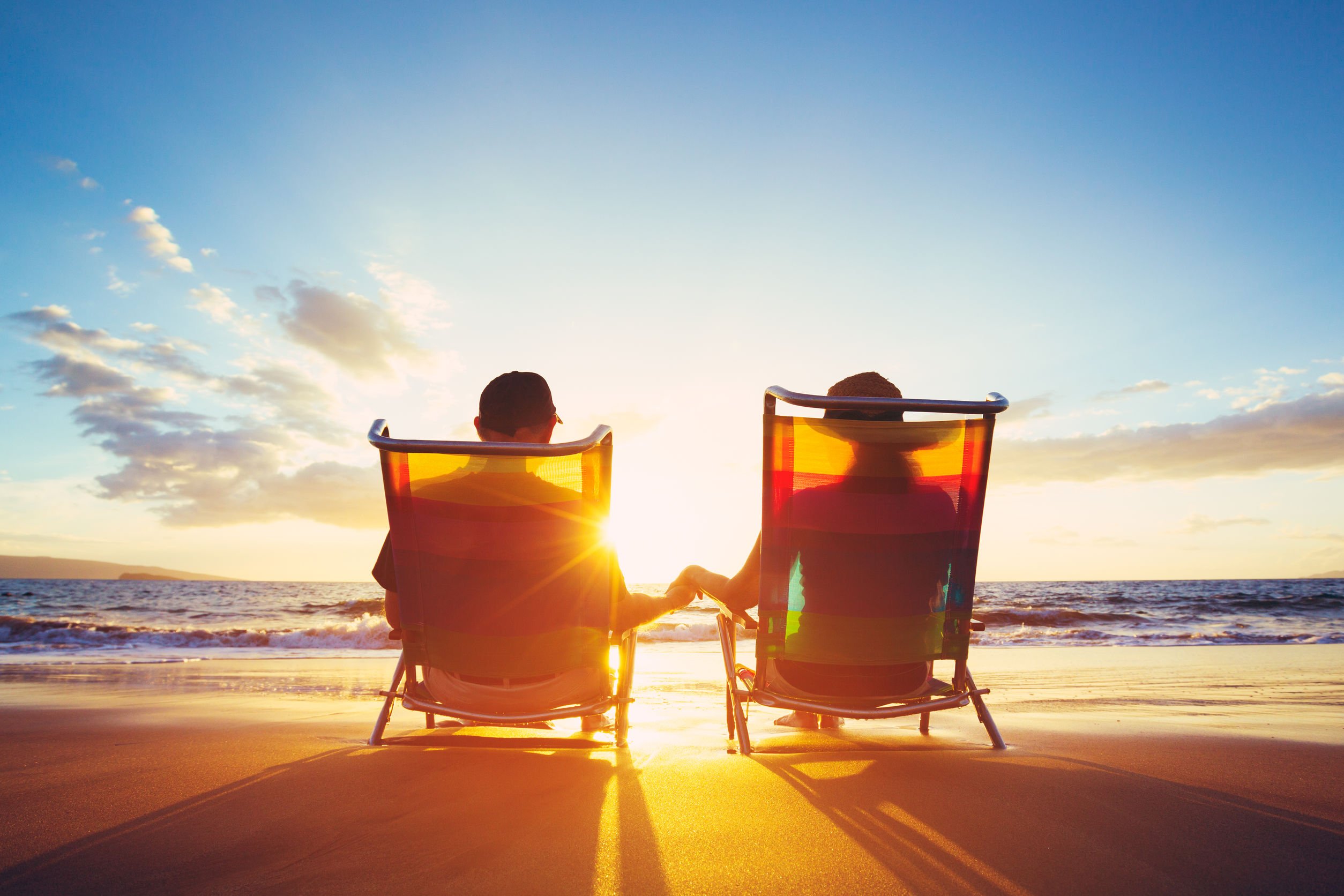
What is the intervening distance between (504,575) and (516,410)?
0.75 m

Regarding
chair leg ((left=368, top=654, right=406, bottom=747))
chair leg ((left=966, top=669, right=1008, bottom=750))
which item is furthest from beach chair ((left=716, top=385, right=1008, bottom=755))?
chair leg ((left=368, top=654, right=406, bottom=747))

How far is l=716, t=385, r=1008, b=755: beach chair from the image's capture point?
2.96 metres

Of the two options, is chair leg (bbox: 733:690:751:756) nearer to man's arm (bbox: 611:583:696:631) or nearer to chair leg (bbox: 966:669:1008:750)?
man's arm (bbox: 611:583:696:631)

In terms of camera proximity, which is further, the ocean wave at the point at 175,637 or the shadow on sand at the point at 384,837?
the ocean wave at the point at 175,637

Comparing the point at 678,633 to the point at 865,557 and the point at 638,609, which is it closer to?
the point at 638,609

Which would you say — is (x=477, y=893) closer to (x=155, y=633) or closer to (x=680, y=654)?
(x=680, y=654)

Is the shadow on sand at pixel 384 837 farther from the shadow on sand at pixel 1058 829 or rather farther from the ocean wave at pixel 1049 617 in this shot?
the ocean wave at pixel 1049 617

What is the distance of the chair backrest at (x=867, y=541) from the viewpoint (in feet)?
9.77

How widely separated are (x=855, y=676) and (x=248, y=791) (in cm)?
250

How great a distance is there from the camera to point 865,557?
9.93 ft

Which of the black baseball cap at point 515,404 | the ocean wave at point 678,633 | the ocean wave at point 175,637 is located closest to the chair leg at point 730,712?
the black baseball cap at point 515,404

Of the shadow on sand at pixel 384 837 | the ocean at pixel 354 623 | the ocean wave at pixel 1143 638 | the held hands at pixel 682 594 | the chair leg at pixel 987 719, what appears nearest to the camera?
the shadow on sand at pixel 384 837

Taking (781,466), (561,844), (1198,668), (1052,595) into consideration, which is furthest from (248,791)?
(1052,595)

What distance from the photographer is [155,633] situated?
1477 cm
